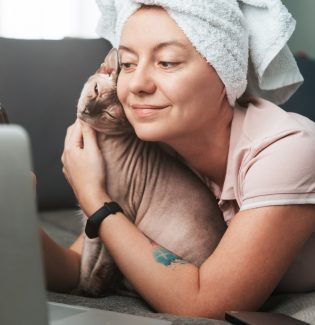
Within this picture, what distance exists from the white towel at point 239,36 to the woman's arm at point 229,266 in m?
0.26

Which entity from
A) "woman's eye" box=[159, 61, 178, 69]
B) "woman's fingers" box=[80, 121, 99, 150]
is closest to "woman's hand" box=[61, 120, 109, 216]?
"woman's fingers" box=[80, 121, 99, 150]

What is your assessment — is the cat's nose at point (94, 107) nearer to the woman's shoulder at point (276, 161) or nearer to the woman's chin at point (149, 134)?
the woman's chin at point (149, 134)

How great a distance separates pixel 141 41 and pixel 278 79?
0.96 feet

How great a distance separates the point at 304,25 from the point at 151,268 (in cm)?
204

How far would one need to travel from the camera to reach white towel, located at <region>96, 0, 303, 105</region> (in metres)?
1.18

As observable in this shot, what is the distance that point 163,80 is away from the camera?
1.18m

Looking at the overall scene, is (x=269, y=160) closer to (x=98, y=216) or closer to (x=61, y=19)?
(x=98, y=216)

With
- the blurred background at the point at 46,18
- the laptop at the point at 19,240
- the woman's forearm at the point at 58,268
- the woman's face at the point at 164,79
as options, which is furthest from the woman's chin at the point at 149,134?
the blurred background at the point at 46,18

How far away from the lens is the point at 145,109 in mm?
1201

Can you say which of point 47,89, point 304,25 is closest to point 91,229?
point 47,89

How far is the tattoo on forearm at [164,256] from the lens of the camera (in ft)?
3.84

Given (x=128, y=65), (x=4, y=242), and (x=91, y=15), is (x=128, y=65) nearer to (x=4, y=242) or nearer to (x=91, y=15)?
(x=4, y=242)

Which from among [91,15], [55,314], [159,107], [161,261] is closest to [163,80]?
[159,107]

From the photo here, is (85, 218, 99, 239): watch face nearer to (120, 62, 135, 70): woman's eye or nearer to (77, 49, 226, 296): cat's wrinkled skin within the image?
(77, 49, 226, 296): cat's wrinkled skin
